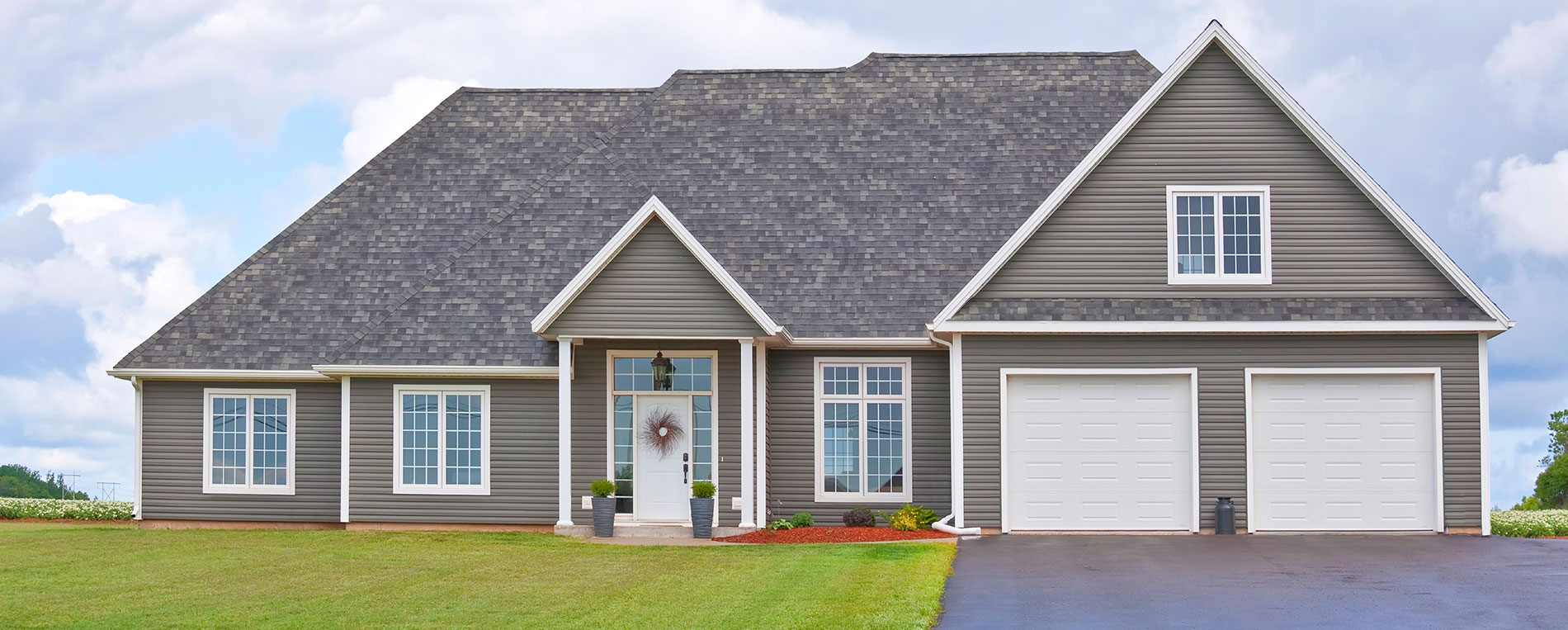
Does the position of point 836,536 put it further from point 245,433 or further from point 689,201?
point 245,433

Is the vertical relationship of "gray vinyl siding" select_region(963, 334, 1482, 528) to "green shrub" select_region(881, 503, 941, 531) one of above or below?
above

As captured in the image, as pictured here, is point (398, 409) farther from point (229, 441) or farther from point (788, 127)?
point (788, 127)

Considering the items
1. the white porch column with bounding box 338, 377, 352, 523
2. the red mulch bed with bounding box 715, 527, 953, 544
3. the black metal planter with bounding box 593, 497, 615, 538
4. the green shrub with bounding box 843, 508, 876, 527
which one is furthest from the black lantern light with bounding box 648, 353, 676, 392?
the white porch column with bounding box 338, 377, 352, 523

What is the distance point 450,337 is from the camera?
76.9 ft

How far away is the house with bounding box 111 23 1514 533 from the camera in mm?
21969

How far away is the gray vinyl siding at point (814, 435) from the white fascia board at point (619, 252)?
2.11 m

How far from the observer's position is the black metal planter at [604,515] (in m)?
22.1

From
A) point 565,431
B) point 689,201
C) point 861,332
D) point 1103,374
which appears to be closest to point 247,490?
point 565,431

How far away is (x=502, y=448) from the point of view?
23.5 m

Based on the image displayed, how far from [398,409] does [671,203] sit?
18.7ft

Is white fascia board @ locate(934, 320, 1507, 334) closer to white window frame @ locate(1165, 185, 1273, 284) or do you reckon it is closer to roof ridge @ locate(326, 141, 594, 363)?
white window frame @ locate(1165, 185, 1273, 284)

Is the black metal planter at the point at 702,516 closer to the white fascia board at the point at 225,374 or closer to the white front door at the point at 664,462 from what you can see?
the white front door at the point at 664,462

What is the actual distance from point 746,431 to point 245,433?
8.33m

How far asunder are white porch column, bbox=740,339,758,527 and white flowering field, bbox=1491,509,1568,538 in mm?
11109
